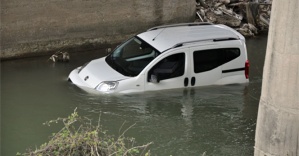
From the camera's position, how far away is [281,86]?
31.2 ft

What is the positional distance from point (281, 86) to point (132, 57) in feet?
15.6

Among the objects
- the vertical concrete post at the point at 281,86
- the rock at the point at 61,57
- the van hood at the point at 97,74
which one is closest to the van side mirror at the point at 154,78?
the van hood at the point at 97,74

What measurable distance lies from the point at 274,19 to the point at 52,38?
28.8 ft

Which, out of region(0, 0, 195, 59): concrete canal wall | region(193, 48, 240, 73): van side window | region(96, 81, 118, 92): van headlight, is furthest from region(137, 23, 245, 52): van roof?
region(0, 0, 195, 59): concrete canal wall

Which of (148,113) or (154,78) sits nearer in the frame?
(148,113)

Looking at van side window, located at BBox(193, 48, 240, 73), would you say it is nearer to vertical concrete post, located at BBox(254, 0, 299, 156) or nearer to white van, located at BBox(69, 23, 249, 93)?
white van, located at BBox(69, 23, 249, 93)

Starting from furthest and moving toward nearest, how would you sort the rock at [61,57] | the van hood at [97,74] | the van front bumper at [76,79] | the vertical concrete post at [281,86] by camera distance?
the rock at [61,57], the van front bumper at [76,79], the van hood at [97,74], the vertical concrete post at [281,86]

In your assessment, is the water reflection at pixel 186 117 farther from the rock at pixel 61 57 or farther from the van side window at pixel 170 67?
the rock at pixel 61 57

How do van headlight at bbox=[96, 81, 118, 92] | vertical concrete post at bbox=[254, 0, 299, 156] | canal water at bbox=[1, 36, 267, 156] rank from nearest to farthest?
vertical concrete post at bbox=[254, 0, 299, 156]
canal water at bbox=[1, 36, 267, 156]
van headlight at bbox=[96, 81, 118, 92]

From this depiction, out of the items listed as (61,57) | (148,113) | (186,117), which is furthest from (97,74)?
(61,57)

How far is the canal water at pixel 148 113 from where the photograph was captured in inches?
452

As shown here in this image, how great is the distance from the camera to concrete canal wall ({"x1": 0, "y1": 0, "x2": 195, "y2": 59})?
53.1 ft

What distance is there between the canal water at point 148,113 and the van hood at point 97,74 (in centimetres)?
31

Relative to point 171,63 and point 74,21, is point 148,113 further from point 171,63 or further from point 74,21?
point 74,21
